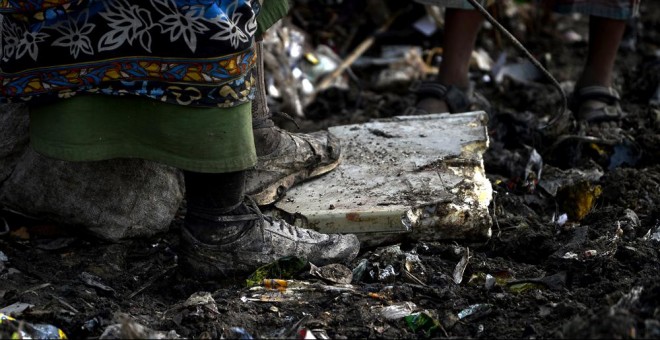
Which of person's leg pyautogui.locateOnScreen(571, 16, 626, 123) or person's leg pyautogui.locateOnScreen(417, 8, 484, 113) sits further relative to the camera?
person's leg pyautogui.locateOnScreen(571, 16, 626, 123)

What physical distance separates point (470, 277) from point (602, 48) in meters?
2.10

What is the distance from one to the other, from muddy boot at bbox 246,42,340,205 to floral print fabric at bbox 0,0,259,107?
70 cm

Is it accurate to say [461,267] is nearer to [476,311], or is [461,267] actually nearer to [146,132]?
[476,311]

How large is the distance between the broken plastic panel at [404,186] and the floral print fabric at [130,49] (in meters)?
0.79

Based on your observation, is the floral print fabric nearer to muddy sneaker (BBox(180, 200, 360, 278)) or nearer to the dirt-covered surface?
muddy sneaker (BBox(180, 200, 360, 278))

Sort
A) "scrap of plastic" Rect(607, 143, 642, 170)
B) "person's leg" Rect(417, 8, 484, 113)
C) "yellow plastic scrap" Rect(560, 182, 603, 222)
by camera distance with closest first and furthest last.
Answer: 1. "yellow plastic scrap" Rect(560, 182, 603, 222)
2. "scrap of plastic" Rect(607, 143, 642, 170)
3. "person's leg" Rect(417, 8, 484, 113)

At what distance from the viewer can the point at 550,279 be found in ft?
8.48

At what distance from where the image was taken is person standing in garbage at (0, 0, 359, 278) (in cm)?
221

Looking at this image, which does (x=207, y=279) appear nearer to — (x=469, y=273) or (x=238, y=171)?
(x=238, y=171)

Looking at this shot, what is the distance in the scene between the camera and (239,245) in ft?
8.77

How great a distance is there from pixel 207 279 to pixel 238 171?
39cm

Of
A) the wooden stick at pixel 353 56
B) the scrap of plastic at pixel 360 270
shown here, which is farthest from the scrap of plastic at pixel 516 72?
the scrap of plastic at pixel 360 270

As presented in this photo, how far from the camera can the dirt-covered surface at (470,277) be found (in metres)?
2.27

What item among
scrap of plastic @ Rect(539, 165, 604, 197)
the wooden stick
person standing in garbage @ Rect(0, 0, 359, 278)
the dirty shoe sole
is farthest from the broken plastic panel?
the wooden stick
